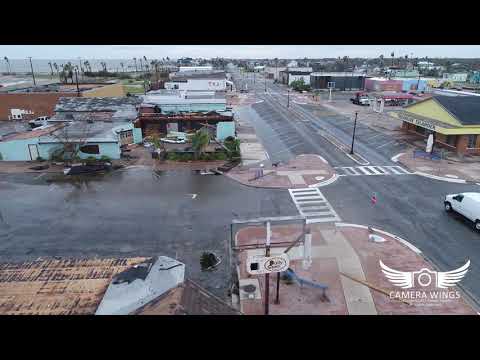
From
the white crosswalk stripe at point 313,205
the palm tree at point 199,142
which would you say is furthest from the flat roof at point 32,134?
the white crosswalk stripe at point 313,205

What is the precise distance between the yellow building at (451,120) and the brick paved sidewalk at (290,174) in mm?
13251

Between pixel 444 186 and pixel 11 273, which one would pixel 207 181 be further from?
pixel 444 186

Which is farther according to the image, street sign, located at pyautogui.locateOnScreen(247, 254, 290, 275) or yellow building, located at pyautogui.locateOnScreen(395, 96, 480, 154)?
yellow building, located at pyautogui.locateOnScreen(395, 96, 480, 154)

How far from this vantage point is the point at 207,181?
2688cm

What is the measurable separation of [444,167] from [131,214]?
2518cm

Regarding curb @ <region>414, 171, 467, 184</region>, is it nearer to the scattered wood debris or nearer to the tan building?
the scattered wood debris

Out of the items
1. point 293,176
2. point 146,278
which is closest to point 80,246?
point 146,278

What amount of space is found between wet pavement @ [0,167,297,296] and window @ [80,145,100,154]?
437cm

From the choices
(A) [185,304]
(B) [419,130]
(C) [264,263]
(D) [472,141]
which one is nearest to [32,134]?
(A) [185,304]

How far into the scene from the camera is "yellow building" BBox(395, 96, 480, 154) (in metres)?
33.2

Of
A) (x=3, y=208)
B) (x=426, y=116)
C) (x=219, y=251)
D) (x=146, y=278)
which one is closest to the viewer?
(x=146, y=278)

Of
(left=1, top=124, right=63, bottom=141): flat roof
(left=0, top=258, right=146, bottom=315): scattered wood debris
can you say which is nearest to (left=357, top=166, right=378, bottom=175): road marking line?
(left=0, top=258, right=146, bottom=315): scattered wood debris

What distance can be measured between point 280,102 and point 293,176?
4071cm
